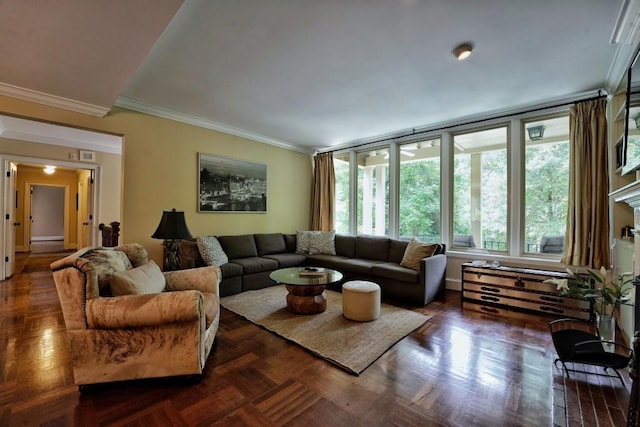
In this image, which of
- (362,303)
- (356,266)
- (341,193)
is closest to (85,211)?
(341,193)

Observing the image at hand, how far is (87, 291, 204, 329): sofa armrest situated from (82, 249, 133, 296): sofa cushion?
0.18 meters

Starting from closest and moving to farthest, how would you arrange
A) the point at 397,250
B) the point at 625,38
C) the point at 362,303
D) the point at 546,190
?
the point at 625,38 < the point at 362,303 < the point at 546,190 < the point at 397,250

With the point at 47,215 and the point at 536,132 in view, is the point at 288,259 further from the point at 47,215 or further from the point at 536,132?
the point at 47,215

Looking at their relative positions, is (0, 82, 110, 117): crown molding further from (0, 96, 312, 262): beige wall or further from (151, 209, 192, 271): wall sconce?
(151, 209, 192, 271): wall sconce

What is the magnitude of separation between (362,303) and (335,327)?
0.39 metres

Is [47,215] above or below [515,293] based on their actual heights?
above

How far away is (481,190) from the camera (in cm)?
418

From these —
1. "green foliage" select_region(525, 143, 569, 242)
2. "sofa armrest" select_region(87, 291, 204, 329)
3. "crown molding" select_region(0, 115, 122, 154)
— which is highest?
"crown molding" select_region(0, 115, 122, 154)

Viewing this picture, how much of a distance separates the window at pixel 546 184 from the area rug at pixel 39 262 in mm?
8276

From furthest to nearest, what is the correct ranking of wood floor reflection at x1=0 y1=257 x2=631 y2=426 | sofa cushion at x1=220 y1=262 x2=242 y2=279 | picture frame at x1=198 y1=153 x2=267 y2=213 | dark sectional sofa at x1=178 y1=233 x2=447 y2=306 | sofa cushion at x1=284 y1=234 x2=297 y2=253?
sofa cushion at x1=284 y1=234 x2=297 y2=253, picture frame at x1=198 y1=153 x2=267 y2=213, sofa cushion at x1=220 y1=262 x2=242 y2=279, dark sectional sofa at x1=178 y1=233 x2=447 y2=306, wood floor reflection at x1=0 y1=257 x2=631 y2=426

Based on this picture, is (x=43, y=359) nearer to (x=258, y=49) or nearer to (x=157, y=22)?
(x=157, y=22)

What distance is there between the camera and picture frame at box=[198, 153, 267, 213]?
176 inches

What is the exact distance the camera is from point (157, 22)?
185 cm

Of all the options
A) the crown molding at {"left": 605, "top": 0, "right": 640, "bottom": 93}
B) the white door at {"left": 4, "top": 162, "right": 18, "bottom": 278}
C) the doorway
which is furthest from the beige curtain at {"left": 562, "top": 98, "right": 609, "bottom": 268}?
the doorway
